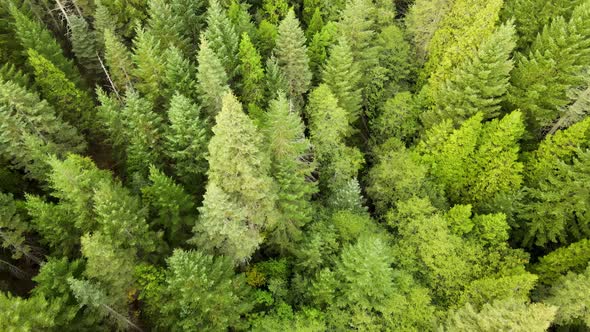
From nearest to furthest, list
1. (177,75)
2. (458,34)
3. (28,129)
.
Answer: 1. (28,129)
2. (177,75)
3. (458,34)

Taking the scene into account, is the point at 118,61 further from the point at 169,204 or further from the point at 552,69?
the point at 552,69

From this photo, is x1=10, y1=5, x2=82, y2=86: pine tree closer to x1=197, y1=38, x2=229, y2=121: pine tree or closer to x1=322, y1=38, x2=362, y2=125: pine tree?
x1=197, y1=38, x2=229, y2=121: pine tree

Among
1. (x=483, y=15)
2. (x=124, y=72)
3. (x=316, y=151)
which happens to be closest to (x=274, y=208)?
(x=316, y=151)

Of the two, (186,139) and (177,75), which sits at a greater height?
(177,75)

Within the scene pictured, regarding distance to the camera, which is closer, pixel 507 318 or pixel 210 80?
pixel 507 318

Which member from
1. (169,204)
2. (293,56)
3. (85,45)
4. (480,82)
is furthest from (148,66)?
(480,82)

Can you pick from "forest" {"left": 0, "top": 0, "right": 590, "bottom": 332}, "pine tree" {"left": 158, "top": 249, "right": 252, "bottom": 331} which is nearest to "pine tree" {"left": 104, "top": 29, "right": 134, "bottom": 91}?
"forest" {"left": 0, "top": 0, "right": 590, "bottom": 332}

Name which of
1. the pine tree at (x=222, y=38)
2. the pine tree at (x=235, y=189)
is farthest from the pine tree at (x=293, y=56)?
the pine tree at (x=235, y=189)
